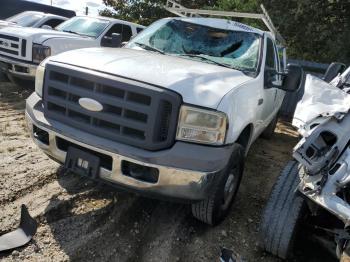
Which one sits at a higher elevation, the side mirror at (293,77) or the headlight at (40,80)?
the side mirror at (293,77)

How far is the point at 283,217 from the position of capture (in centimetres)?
308

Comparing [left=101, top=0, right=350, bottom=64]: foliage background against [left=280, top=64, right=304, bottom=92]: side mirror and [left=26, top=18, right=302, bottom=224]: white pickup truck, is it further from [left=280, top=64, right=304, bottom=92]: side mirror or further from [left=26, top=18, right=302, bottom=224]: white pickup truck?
[left=26, top=18, right=302, bottom=224]: white pickup truck

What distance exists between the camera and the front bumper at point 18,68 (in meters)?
7.27

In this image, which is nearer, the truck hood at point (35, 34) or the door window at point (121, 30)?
the truck hood at point (35, 34)

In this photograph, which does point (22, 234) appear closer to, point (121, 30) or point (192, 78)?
point (192, 78)

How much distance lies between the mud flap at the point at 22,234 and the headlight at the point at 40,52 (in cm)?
459

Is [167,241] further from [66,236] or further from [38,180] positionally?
[38,180]

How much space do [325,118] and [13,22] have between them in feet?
30.7

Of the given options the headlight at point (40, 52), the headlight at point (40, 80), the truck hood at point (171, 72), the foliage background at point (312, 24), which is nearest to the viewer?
the truck hood at point (171, 72)

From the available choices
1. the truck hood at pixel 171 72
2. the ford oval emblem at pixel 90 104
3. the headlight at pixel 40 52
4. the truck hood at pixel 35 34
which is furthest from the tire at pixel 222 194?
the truck hood at pixel 35 34

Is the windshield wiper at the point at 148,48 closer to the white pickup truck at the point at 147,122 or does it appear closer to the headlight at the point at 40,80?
the white pickup truck at the point at 147,122

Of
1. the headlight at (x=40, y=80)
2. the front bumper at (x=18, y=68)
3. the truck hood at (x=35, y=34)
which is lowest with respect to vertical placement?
the front bumper at (x=18, y=68)

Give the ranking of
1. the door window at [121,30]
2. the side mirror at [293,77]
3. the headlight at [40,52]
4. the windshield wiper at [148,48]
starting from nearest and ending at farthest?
the side mirror at [293,77] < the windshield wiper at [148,48] < the headlight at [40,52] < the door window at [121,30]

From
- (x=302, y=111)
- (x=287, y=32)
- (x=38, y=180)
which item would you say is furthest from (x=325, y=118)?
(x=287, y=32)
